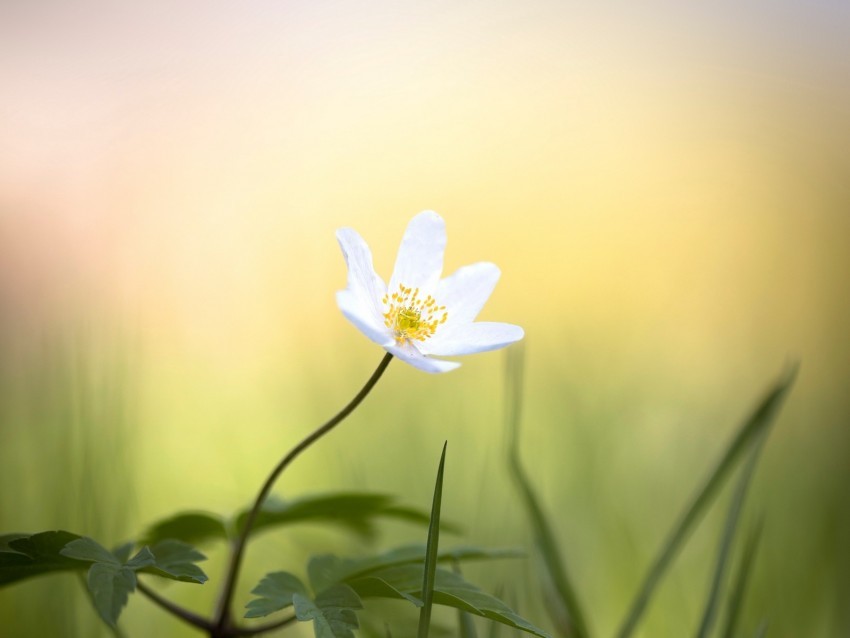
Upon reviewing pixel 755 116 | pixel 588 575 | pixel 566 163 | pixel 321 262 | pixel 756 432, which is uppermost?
pixel 755 116

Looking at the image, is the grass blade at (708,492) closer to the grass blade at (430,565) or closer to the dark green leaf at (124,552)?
the grass blade at (430,565)

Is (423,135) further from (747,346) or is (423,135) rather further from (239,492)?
(239,492)

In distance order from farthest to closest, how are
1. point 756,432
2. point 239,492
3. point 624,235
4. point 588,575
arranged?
point 624,235 < point 239,492 < point 588,575 < point 756,432

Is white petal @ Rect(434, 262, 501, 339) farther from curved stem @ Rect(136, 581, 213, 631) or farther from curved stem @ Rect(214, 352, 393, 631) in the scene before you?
curved stem @ Rect(136, 581, 213, 631)

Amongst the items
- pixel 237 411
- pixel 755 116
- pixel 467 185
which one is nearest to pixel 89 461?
pixel 237 411

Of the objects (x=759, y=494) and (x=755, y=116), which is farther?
(x=755, y=116)

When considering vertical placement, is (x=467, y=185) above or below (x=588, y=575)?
above
